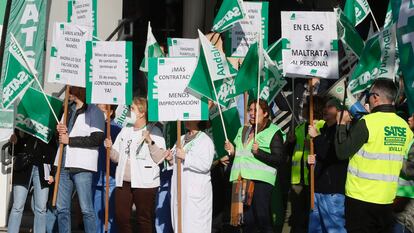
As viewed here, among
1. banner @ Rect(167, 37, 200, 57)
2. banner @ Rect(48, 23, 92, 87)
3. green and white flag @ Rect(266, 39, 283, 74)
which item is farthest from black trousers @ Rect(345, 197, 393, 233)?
banner @ Rect(48, 23, 92, 87)

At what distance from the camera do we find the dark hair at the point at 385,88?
8.66 meters

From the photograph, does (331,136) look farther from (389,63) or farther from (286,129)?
(286,129)

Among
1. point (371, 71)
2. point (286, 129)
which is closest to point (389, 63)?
point (371, 71)

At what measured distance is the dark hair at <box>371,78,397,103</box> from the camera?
866cm

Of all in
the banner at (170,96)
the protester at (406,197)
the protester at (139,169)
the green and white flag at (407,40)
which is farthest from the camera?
the protester at (139,169)

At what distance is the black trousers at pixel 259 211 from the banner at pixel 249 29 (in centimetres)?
192

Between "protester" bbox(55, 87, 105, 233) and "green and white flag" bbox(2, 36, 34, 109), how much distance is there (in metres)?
0.58

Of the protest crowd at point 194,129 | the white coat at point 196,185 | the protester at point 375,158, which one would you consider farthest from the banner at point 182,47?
the protester at point 375,158

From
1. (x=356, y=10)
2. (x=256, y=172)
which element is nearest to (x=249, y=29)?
(x=356, y=10)

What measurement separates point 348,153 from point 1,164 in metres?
5.82

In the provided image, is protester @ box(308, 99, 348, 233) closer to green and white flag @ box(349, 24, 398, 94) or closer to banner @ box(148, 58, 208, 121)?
green and white flag @ box(349, 24, 398, 94)

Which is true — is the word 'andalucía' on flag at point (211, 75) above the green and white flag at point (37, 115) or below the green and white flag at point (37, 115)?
above

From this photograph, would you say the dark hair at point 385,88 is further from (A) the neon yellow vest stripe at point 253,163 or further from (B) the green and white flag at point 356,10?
(B) the green and white flag at point 356,10

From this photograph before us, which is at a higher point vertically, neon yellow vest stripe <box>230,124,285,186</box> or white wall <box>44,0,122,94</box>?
white wall <box>44,0,122,94</box>
